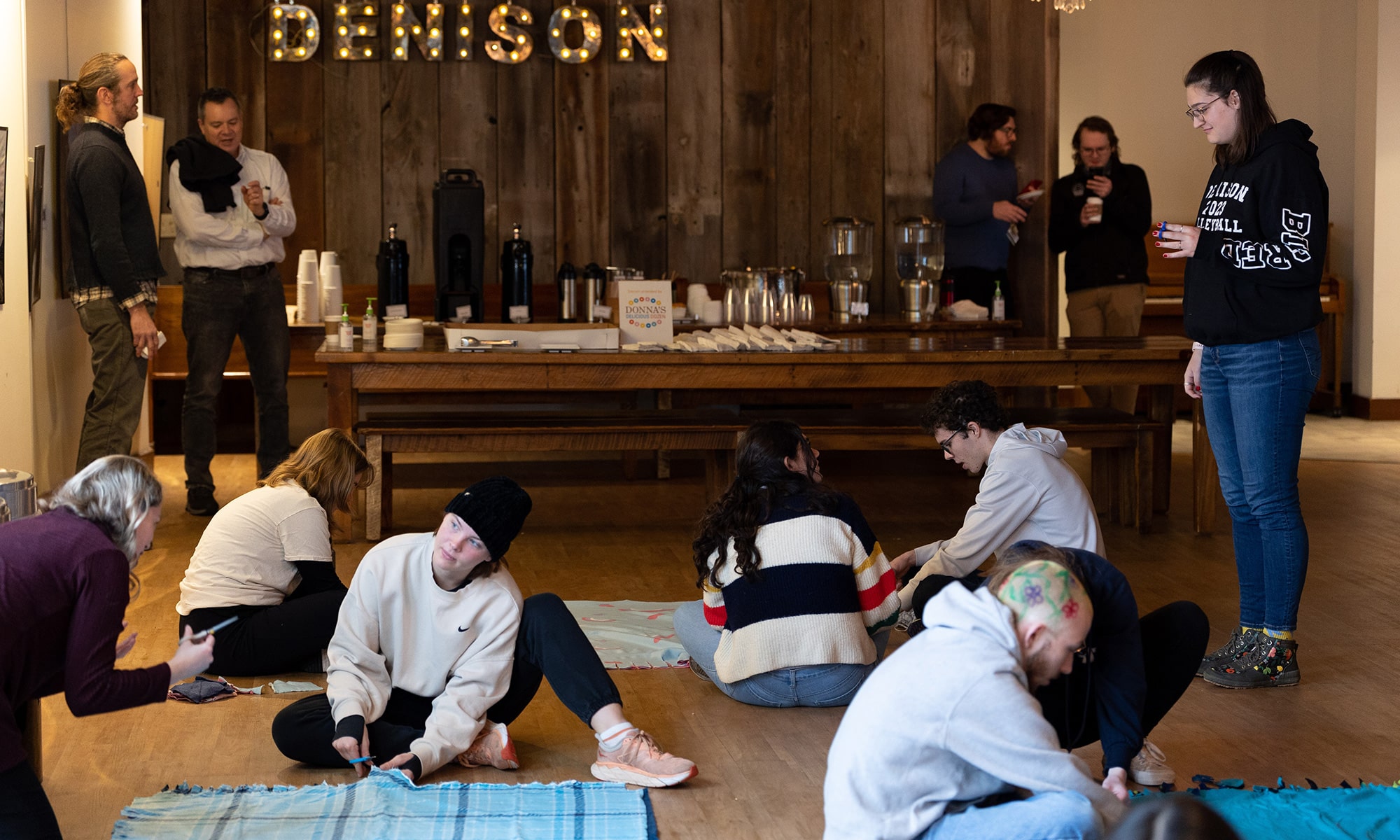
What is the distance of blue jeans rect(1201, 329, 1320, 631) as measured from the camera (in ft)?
11.9

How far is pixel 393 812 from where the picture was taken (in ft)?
9.28

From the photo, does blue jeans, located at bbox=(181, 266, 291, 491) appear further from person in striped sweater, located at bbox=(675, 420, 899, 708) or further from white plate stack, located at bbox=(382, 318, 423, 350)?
person in striped sweater, located at bbox=(675, 420, 899, 708)

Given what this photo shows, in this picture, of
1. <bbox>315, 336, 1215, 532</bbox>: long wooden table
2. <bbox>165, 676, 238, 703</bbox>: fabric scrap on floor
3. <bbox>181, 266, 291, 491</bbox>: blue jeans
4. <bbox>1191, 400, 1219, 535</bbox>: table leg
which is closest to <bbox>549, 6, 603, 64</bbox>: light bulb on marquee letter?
<bbox>181, 266, 291, 491</bbox>: blue jeans

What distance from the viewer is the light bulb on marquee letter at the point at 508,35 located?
8195 millimetres

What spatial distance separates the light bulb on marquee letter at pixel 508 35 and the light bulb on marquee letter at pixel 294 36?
38.6 inches

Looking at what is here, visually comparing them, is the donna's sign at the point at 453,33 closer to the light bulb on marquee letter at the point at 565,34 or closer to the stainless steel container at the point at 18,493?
the light bulb on marquee letter at the point at 565,34

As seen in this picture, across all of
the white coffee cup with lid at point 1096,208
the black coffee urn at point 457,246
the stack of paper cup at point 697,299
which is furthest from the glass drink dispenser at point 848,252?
the black coffee urn at point 457,246

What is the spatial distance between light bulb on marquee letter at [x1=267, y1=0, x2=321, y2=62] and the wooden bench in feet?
10.5

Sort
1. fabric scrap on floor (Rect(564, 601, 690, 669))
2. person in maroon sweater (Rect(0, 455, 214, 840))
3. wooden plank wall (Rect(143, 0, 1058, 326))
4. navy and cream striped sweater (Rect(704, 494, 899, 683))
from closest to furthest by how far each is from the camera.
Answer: person in maroon sweater (Rect(0, 455, 214, 840)) < navy and cream striped sweater (Rect(704, 494, 899, 683)) < fabric scrap on floor (Rect(564, 601, 690, 669)) < wooden plank wall (Rect(143, 0, 1058, 326))

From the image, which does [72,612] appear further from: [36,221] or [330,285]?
[330,285]

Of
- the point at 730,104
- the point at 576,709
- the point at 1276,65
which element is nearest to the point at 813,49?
the point at 730,104

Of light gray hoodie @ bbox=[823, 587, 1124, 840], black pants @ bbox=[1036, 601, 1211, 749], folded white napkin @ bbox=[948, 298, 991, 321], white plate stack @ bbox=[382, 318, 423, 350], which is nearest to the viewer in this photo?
light gray hoodie @ bbox=[823, 587, 1124, 840]

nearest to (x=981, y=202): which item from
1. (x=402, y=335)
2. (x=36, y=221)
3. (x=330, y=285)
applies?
(x=330, y=285)

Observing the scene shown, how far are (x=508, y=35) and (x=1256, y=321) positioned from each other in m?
5.62
